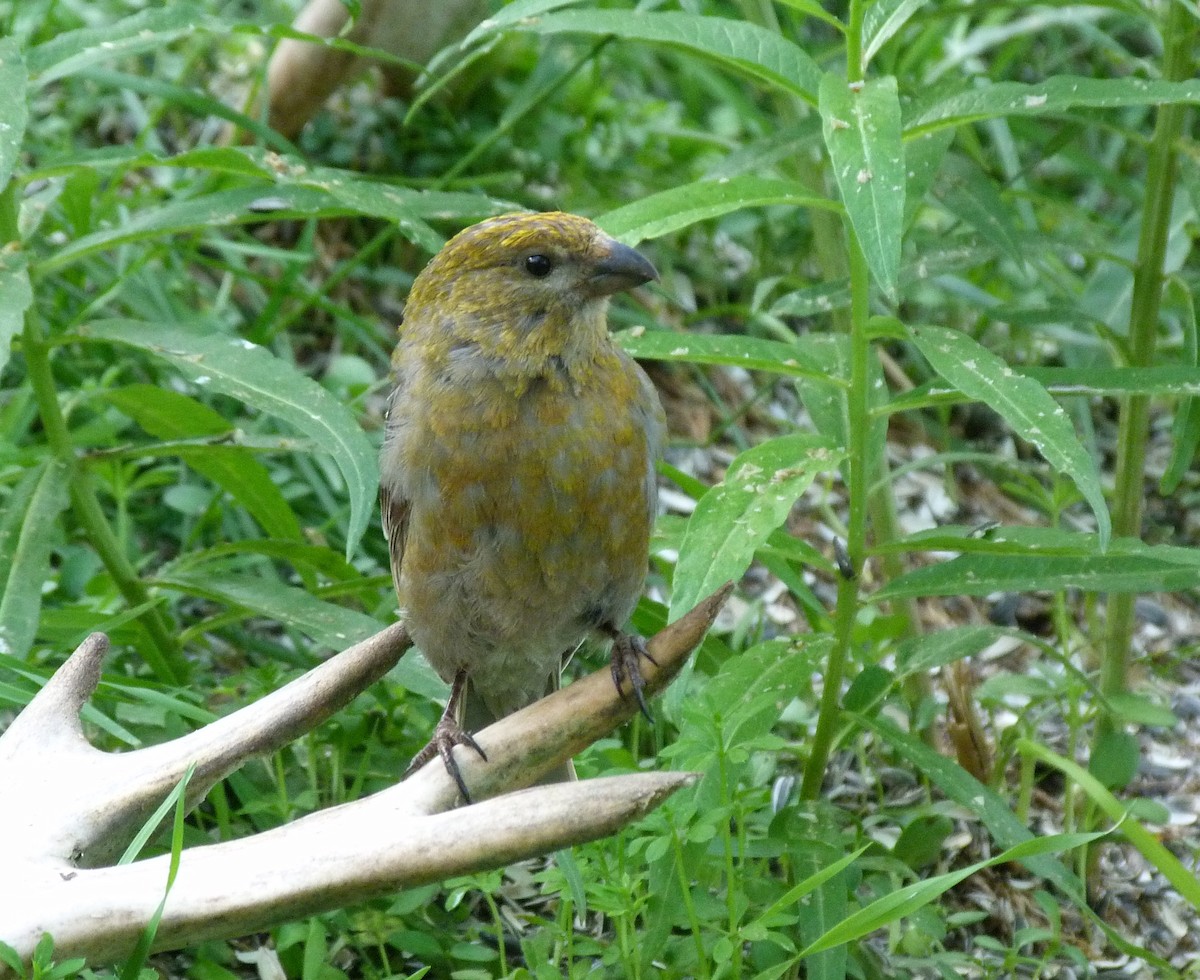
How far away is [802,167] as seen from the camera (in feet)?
12.2

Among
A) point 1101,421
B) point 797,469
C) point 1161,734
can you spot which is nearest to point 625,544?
point 797,469

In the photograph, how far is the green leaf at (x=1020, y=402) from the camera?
2.43 metres

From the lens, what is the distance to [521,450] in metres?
2.83

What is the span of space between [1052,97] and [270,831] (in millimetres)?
1689

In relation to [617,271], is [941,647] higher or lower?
lower

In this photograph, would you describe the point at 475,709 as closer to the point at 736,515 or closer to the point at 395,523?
the point at 395,523

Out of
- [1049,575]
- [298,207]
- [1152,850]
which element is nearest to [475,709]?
[298,207]

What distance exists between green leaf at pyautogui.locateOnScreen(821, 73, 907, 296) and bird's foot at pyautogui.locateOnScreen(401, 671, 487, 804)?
94 cm

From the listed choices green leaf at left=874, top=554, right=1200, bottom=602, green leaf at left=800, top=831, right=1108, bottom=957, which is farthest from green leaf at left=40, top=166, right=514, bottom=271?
green leaf at left=800, top=831, right=1108, bottom=957

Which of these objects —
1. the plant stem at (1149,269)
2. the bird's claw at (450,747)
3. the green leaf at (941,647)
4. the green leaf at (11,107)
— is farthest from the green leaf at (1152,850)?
the green leaf at (11,107)

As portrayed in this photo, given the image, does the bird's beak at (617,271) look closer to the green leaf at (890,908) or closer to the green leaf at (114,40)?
the green leaf at (114,40)

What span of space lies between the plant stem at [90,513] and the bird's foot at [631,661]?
3.29ft

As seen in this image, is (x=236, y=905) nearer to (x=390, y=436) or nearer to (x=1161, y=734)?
(x=390, y=436)

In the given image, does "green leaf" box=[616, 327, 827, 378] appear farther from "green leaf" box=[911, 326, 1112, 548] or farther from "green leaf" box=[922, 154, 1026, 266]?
"green leaf" box=[922, 154, 1026, 266]
